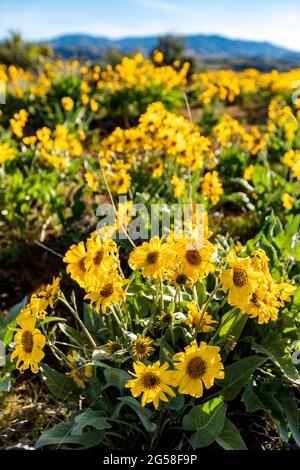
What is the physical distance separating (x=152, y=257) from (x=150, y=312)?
0.57m

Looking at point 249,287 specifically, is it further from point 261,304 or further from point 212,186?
point 212,186

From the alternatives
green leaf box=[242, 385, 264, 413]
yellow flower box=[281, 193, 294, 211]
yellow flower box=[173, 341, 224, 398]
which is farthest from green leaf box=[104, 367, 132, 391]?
yellow flower box=[281, 193, 294, 211]

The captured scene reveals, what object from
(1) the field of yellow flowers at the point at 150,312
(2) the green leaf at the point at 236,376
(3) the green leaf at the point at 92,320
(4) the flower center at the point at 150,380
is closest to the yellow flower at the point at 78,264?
(1) the field of yellow flowers at the point at 150,312

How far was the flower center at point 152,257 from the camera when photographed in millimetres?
1610

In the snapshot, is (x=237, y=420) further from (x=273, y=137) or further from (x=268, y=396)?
(x=273, y=137)

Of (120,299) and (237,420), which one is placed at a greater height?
(120,299)

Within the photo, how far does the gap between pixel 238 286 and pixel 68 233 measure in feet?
6.63

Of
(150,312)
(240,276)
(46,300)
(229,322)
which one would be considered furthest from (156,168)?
(240,276)

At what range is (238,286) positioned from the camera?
1.49 meters

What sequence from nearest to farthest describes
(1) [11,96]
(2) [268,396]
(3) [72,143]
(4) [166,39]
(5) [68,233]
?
(2) [268,396] < (5) [68,233] < (3) [72,143] < (1) [11,96] < (4) [166,39]

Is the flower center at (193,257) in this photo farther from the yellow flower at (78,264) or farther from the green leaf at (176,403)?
the green leaf at (176,403)

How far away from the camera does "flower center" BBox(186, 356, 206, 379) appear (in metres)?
1.44

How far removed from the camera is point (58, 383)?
6.53 feet
